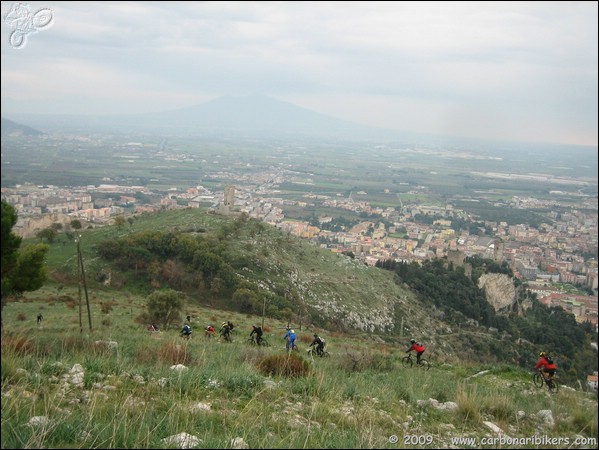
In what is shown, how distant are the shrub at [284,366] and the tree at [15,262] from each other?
329cm

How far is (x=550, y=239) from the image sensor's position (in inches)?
2105

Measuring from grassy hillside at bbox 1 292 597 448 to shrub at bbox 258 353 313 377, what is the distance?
0.15 ft

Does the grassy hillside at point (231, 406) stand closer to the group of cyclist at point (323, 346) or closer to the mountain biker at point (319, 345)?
the group of cyclist at point (323, 346)

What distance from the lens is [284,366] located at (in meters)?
6.36

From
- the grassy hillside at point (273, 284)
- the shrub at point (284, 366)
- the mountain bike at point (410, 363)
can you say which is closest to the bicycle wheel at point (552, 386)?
the mountain bike at point (410, 363)

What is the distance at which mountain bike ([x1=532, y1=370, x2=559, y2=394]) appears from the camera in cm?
789

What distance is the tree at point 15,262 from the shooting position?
3689mm

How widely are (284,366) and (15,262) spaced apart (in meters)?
3.76

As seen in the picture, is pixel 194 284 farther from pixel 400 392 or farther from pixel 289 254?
pixel 400 392

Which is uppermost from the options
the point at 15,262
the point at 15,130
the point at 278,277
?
the point at 15,130

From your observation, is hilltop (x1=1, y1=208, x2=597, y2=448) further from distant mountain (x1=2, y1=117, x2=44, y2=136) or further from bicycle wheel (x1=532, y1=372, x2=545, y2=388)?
distant mountain (x1=2, y1=117, x2=44, y2=136)

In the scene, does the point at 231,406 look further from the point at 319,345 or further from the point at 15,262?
the point at 319,345

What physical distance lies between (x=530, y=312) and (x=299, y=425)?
39619 mm

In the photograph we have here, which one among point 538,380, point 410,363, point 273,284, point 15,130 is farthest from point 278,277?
point 15,130
